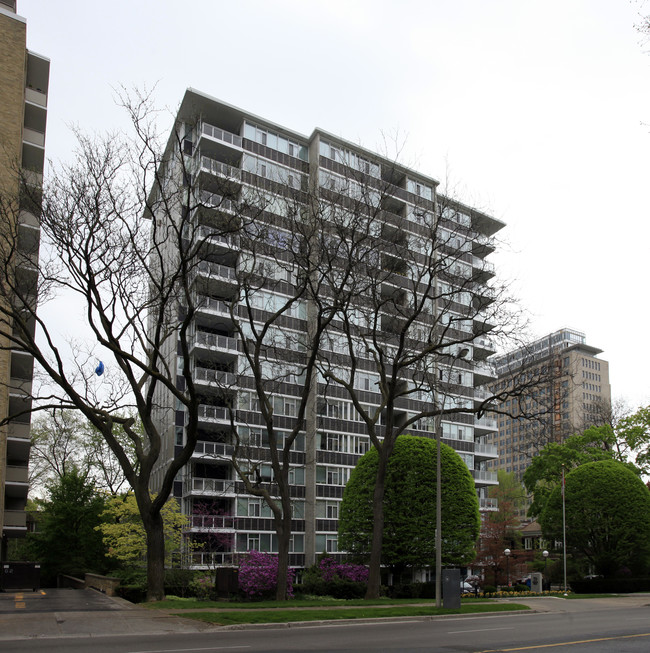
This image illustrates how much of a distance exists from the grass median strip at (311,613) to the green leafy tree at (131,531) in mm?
16588

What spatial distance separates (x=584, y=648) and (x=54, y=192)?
753 inches

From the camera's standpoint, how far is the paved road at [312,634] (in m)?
13.6

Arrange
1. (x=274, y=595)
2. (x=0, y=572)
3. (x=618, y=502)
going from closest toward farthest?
(x=274, y=595), (x=0, y=572), (x=618, y=502)

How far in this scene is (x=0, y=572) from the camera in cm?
3438

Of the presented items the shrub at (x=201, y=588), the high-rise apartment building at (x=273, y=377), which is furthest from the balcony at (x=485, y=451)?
the shrub at (x=201, y=588)

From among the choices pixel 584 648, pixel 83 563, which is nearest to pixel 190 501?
pixel 83 563

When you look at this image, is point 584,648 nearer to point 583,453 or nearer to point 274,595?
point 274,595

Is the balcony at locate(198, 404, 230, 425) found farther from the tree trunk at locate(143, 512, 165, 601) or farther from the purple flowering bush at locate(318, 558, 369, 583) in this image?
the tree trunk at locate(143, 512, 165, 601)

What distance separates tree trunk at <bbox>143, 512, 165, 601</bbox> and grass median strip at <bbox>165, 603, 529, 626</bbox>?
3.87 meters

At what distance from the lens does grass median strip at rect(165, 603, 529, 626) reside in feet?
60.7

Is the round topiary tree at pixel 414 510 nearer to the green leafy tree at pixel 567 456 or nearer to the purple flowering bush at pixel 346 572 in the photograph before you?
the purple flowering bush at pixel 346 572

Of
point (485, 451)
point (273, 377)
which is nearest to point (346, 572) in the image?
point (273, 377)

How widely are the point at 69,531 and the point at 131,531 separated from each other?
9.94 metres

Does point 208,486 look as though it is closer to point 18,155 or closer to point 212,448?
point 212,448
